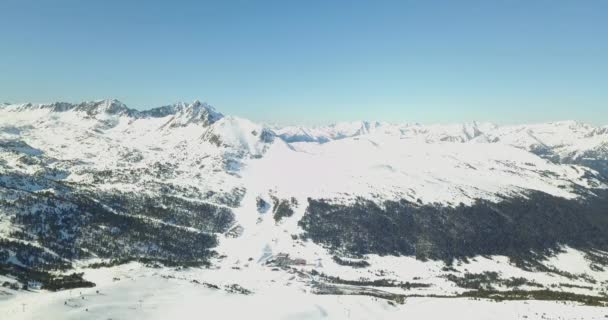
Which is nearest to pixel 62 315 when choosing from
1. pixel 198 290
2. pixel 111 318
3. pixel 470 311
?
pixel 111 318

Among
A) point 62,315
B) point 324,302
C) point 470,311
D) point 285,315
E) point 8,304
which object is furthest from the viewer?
point 324,302

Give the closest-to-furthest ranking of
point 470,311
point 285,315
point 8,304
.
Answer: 1. point 8,304
2. point 285,315
3. point 470,311

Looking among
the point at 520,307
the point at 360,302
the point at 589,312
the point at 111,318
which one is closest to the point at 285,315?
the point at 360,302

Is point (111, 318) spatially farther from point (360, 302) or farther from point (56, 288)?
point (360, 302)

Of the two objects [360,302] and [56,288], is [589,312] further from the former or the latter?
[56,288]

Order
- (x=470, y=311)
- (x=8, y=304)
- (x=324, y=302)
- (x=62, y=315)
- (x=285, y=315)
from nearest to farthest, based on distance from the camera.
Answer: (x=62, y=315), (x=8, y=304), (x=285, y=315), (x=470, y=311), (x=324, y=302)

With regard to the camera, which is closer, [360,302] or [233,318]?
[233,318]

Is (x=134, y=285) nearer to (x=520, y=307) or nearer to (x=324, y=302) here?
(x=324, y=302)

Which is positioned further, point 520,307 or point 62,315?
point 520,307
